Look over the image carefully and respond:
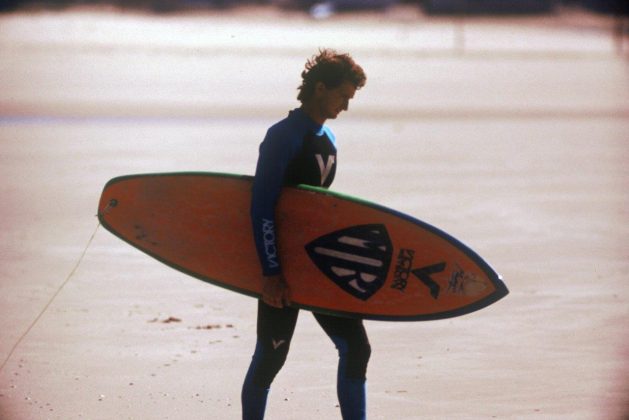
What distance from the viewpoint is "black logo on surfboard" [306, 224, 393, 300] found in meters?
4.54

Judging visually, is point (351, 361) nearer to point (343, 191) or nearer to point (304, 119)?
point (304, 119)

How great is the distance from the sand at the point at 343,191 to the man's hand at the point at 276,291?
3.65 feet

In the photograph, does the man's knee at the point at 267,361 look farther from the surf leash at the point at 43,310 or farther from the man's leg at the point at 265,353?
the surf leash at the point at 43,310

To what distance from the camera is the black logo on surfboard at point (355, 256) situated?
4.54m

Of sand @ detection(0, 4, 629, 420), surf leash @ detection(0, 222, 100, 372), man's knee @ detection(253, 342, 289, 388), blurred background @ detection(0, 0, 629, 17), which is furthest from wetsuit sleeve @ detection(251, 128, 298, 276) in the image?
blurred background @ detection(0, 0, 629, 17)

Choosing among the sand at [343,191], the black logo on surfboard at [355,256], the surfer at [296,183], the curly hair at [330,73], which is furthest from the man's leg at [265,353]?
the sand at [343,191]

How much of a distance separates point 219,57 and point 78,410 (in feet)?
90.8

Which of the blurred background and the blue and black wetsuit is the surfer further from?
the blurred background

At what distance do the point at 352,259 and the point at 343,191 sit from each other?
7.04 m

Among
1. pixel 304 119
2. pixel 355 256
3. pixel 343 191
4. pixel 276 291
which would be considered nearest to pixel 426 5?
pixel 343 191

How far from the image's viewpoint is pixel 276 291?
4270 mm

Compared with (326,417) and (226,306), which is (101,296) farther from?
(326,417)

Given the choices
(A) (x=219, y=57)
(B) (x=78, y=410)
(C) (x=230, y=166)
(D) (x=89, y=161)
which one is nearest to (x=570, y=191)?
(C) (x=230, y=166)

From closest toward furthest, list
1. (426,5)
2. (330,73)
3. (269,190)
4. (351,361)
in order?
(269,190) → (330,73) → (351,361) → (426,5)
